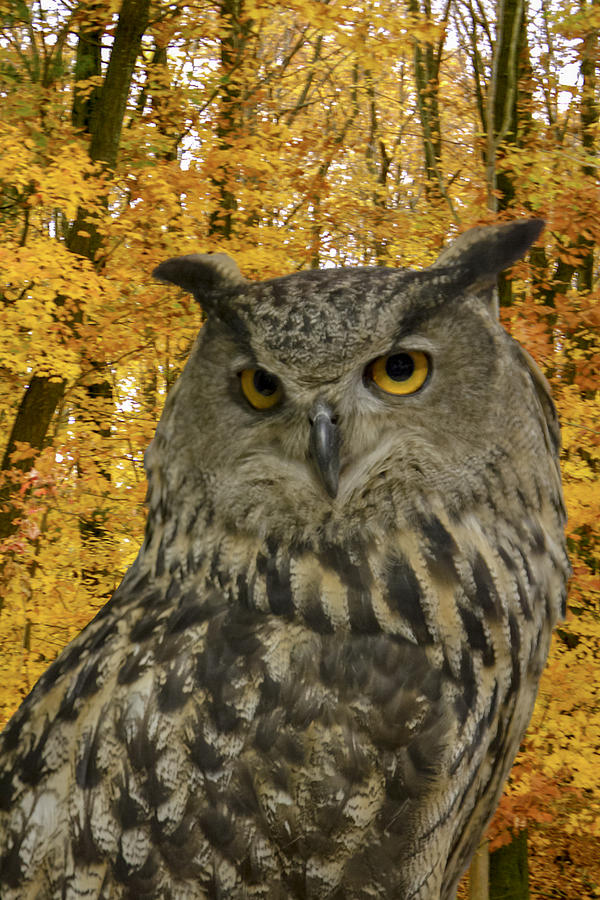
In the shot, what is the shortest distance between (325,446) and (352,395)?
111 millimetres

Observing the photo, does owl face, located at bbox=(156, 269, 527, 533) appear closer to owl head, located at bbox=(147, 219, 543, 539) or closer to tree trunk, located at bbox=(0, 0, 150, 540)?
owl head, located at bbox=(147, 219, 543, 539)

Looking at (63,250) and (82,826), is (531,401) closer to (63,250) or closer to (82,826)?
(82,826)

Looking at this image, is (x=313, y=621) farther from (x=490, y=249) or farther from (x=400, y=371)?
(x=490, y=249)

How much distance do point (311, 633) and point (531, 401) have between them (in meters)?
0.58

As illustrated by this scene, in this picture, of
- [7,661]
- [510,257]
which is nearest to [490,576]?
[510,257]

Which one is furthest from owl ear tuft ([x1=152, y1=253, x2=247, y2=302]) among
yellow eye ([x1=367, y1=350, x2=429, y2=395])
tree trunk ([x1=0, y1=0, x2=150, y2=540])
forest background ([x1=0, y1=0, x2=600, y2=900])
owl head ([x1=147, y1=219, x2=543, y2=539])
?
tree trunk ([x1=0, y1=0, x2=150, y2=540])

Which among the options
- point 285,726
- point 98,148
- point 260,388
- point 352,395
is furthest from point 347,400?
point 98,148

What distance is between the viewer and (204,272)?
1.52 metres

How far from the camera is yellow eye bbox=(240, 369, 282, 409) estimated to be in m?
1.49

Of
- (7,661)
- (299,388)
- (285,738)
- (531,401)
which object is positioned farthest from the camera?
(7,661)

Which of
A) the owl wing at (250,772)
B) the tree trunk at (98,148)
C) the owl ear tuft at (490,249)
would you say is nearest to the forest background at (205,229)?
the tree trunk at (98,148)

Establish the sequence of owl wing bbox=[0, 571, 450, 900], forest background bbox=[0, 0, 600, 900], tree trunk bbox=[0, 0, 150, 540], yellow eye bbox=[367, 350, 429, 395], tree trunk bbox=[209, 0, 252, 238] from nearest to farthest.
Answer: owl wing bbox=[0, 571, 450, 900]
yellow eye bbox=[367, 350, 429, 395]
forest background bbox=[0, 0, 600, 900]
tree trunk bbox=[209, 0, 252, 238]
tree trunk bbox=[0, 0, 150, 540]

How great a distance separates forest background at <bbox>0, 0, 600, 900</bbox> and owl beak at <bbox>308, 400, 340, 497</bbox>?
94.3 inches

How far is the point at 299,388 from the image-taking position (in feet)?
4.73
